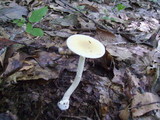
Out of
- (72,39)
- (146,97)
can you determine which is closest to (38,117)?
(72,39)

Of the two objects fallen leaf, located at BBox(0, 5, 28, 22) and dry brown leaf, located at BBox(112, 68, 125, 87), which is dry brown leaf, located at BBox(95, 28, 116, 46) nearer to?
dry brown leaf, located at BBox(112, 68, 125, 87)

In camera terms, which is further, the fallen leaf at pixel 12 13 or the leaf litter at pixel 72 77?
the fallen leaf at pixel 12 13

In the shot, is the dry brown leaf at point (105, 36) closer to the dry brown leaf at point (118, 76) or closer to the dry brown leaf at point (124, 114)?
the dry brown leaf at point (118, 76)

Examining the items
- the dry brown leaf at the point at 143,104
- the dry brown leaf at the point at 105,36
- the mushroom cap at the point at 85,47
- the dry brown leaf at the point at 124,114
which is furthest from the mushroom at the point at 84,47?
the dry brown leaf at the point at 105,36

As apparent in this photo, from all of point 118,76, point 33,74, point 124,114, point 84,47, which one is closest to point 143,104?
point 124,114

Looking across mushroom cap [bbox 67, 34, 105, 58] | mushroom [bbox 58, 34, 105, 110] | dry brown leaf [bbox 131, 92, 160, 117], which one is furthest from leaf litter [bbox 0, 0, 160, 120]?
mushroom cap [bbox 67, 34, 105, 58]
